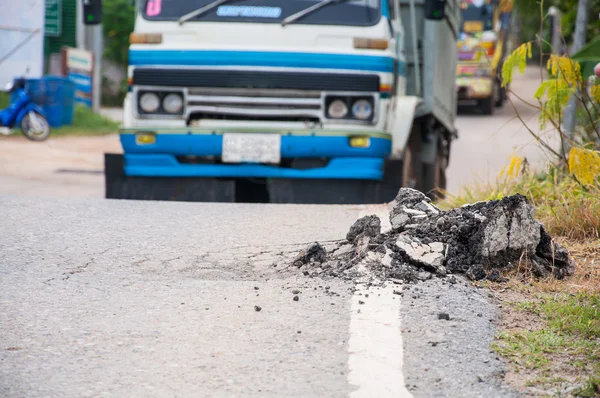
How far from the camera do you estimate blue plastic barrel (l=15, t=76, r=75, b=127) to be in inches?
779

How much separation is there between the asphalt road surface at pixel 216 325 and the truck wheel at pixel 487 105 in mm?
21464

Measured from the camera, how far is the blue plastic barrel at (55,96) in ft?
65.0

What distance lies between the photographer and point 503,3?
2666cm

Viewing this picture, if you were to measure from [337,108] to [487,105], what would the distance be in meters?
19.3

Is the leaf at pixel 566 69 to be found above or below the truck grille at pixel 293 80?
above

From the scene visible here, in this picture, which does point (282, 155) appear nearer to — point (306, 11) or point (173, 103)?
point (173, 103)

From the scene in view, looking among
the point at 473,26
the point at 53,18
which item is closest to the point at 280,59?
the point at 53,18

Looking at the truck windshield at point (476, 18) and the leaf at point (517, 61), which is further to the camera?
the truck windshield at point (476, 18)

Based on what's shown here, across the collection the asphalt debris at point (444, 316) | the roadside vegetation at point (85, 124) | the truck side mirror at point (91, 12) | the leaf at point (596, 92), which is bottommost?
the roadside vegetation at point (85, 124)

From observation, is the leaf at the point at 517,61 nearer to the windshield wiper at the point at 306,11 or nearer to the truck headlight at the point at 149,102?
the windshield wiper at the point at 306,11

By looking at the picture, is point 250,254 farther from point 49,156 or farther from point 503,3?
point 503,3

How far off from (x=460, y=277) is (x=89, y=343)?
1944 millimetres

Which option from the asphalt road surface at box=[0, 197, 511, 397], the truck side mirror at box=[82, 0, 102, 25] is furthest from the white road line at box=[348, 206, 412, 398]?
the truck side mirror at box=[82, 0, 102, 25]

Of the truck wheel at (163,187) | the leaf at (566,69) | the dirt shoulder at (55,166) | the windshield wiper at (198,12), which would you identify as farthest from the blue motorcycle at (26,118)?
the leaf at (566,69)
